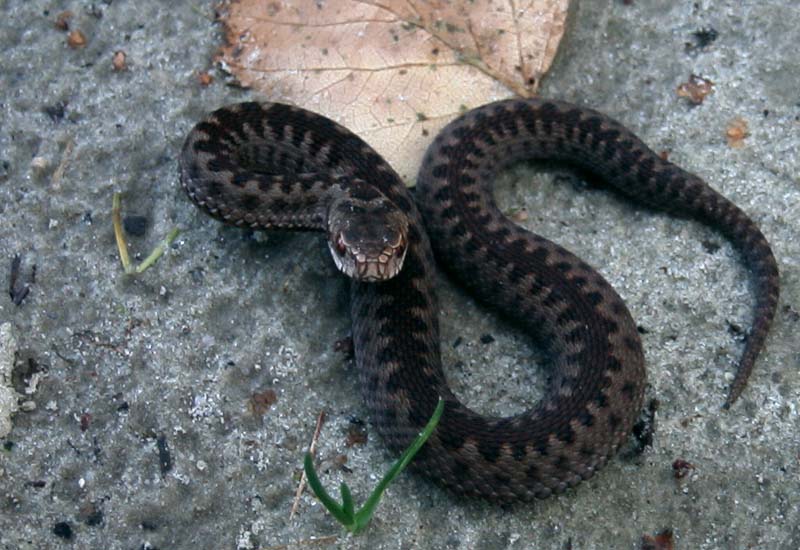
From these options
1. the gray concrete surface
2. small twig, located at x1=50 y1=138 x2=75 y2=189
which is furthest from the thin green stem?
small twig, located at x1=50 y1=138 x2=75 y2=189

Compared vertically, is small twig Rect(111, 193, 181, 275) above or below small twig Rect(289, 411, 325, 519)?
above

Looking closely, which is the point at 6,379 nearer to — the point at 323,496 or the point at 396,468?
the point at 323,496

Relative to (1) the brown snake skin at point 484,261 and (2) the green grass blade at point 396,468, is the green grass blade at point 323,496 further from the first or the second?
(1) the brown snake skin at point 484,261

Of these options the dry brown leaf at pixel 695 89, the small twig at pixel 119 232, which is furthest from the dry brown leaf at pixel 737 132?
the small twig at pixel 119 232

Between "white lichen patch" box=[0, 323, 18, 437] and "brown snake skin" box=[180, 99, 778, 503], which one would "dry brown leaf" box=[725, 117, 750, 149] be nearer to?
"brown snake skin" box=[180, 99, 778, 503]

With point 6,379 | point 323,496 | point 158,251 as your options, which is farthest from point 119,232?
point 323,496
